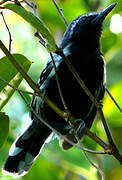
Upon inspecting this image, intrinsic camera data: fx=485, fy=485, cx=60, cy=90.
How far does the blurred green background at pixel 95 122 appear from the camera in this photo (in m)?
2.85

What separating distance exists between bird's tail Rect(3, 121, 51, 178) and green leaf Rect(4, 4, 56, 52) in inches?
47.3

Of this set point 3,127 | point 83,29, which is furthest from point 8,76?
point 83,29

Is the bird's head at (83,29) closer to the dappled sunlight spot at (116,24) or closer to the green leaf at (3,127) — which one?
the dappled sunlight spot at (116,24)

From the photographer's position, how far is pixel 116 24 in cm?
313

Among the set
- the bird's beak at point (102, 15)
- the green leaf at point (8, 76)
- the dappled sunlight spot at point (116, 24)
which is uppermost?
the green leaf at point (8, 76)

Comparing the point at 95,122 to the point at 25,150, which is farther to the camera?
the point at 25,150

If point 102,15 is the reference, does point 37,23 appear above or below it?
above

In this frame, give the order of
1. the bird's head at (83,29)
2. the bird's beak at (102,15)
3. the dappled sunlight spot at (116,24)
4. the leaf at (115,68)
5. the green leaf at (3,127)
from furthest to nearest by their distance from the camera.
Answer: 1. the leaf at (115,68)
2. the bird's head at (83,29)
3. the dappled sunlight spot at (116,24)
4. the bird's beak at (102,15)
5. the green leaf at (3,127)

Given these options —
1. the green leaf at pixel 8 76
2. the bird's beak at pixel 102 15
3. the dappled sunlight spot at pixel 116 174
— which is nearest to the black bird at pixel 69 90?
the bird's beak at pixel 102 15

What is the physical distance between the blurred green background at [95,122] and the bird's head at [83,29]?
7cm

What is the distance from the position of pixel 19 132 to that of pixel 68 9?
0.86 m

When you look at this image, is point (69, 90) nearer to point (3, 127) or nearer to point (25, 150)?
point (25, 150)

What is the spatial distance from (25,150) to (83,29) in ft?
3.05

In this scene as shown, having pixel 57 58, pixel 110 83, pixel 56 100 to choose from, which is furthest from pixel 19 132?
pixel 110 83
